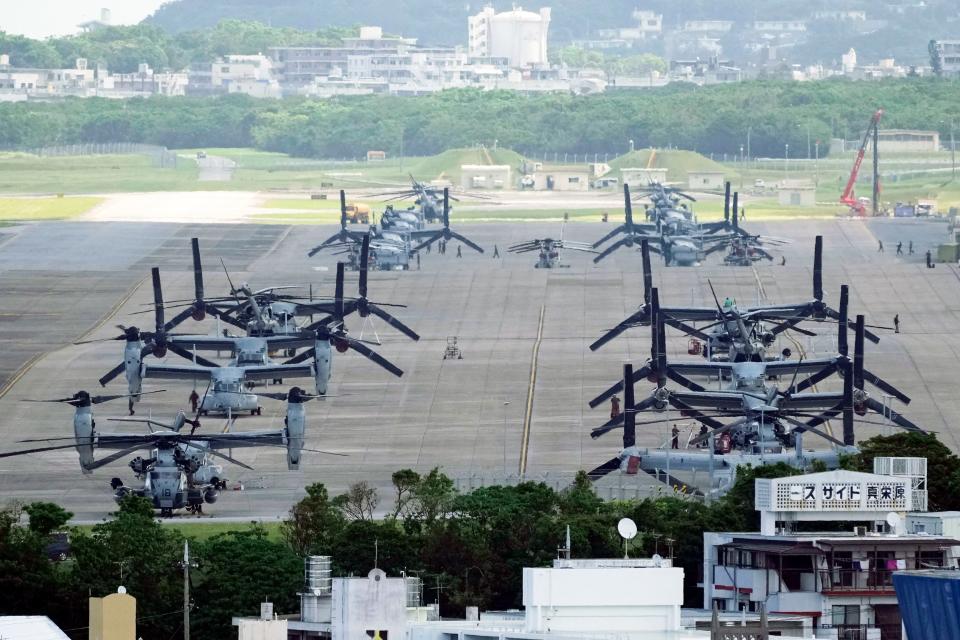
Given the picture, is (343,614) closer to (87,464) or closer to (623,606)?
(623,606)

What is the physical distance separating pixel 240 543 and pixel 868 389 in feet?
273

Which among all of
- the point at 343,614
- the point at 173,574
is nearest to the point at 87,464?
the point at 173,574

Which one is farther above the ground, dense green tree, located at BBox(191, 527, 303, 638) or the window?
the window

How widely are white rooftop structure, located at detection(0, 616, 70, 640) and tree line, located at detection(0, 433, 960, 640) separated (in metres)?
18.3

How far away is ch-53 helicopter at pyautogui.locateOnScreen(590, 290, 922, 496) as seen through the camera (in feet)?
477

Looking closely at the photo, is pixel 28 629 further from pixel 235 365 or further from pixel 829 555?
pixel 235 365

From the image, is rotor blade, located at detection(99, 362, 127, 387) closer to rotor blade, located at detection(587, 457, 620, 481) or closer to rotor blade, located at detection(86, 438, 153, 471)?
rotor blade, located at detection(86, 438, 153, 471)

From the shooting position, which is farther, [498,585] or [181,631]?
[498,585]

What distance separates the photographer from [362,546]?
393ft

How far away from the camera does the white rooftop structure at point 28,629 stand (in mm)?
84688

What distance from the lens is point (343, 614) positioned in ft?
306

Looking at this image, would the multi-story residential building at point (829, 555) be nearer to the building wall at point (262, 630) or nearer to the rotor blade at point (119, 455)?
the building wall at point (262, 630)

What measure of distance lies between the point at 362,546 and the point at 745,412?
117 feet

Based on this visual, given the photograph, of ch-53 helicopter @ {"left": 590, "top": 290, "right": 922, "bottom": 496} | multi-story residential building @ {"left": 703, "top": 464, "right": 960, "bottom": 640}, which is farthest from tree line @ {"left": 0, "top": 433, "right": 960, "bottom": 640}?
ch-53 helicopter @ {"left": 590, "top": 290, "right": 922, "bottom": 496}
